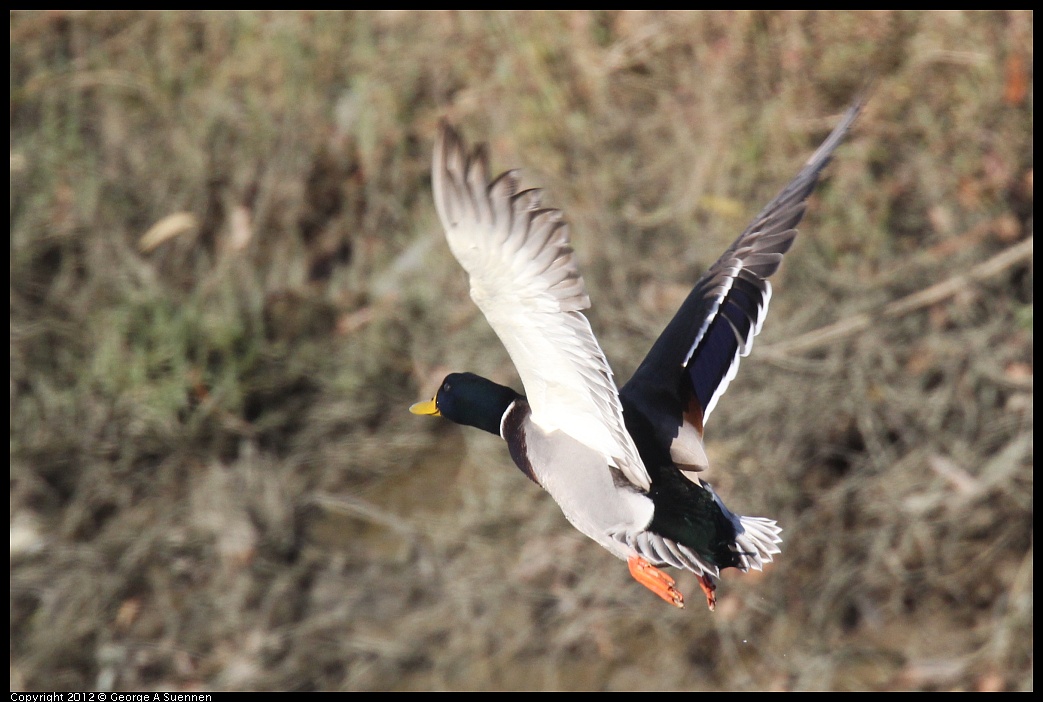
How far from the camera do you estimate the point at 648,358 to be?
3377 mm

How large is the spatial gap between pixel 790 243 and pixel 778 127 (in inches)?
106

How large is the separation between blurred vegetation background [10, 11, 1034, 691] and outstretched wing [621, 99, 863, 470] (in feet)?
6.24

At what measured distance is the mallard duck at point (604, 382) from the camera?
8.68ft

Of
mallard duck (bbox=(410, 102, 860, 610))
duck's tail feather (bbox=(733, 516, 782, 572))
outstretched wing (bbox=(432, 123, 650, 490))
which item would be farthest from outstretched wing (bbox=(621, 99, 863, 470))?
outstretched wing (bbox=(432, 123, 650, 490))

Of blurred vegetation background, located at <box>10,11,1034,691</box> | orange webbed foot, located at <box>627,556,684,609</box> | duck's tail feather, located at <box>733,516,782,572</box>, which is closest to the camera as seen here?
duck's tail feather, located at <box>733,516,782,572</box>

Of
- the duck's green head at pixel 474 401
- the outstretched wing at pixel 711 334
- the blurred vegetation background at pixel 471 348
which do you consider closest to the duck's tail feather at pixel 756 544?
the outstretched wing at pixel 711 334

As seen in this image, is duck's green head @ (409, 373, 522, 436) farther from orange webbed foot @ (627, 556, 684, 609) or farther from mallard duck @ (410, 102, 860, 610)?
orange webbed foot @ (627, 556, 684, 609)

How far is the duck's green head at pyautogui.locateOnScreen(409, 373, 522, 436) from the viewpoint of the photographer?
360 cm

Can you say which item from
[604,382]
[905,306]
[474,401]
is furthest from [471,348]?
[604,382]

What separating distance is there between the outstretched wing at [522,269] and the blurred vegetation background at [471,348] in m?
2.66

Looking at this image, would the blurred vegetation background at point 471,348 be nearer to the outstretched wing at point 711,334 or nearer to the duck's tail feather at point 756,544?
the outstretched wing at point 711,334

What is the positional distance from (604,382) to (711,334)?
0.77 m

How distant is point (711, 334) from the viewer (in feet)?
11.2

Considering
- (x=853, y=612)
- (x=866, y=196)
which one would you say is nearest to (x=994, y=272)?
(x=866, y=196)
